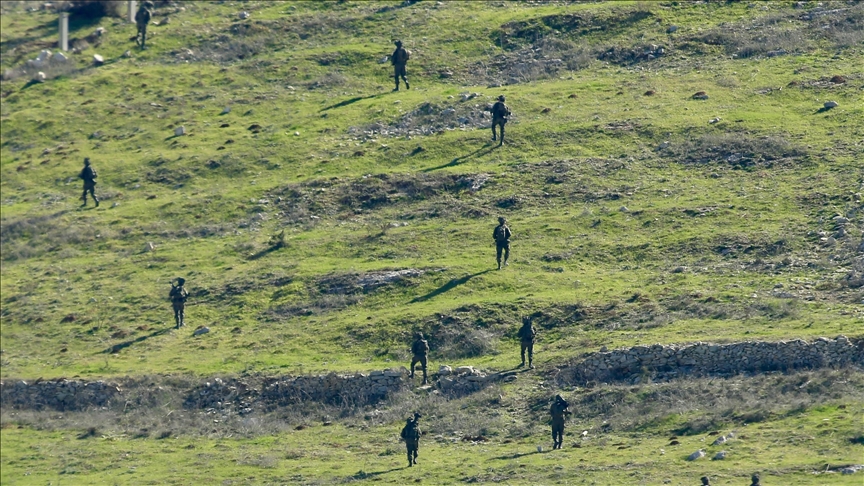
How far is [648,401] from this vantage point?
47969 mm

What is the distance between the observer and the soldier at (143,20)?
8550 centimetres

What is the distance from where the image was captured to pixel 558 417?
151ft

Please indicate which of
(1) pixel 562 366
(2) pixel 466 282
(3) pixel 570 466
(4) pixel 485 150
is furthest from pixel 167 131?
(3) pixel 570 466

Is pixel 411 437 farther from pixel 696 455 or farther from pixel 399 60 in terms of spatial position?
pixel 399 60

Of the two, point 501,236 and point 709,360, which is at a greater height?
point 501,236

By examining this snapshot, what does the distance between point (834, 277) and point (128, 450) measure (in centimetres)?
2564

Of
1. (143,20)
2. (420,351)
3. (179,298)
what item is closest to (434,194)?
(179,298)

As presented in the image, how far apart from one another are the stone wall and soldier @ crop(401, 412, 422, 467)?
6.84 meters

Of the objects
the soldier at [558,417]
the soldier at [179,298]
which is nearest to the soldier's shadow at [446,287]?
the soldier at [179,298]

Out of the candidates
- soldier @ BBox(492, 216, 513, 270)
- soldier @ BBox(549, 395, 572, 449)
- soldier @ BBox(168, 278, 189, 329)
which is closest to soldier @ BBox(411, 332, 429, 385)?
soldier @ BBox(549, 395, 572, 449)

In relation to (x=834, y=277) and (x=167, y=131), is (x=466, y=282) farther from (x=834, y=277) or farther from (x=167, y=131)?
(x=167, y=131)

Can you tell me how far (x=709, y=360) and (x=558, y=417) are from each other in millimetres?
6196

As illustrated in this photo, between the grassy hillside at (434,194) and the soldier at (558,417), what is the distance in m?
1.34

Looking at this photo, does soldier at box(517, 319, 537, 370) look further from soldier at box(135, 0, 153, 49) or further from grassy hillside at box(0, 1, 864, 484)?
soldier at box(135, 0, 153, 49)
